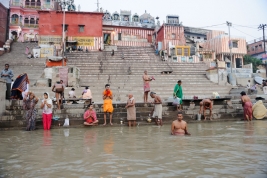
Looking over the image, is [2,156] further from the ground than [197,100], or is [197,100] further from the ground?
[197,100]

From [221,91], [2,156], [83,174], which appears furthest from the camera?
[221,91]

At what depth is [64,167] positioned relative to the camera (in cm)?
315

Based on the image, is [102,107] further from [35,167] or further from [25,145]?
[35,167]

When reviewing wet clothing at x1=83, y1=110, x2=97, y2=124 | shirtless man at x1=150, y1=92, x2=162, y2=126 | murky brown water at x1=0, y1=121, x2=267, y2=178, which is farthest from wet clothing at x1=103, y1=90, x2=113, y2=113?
murky brown water at x1=0, y1=121, x2=267, y2=178

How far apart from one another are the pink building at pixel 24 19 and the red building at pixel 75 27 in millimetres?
5030

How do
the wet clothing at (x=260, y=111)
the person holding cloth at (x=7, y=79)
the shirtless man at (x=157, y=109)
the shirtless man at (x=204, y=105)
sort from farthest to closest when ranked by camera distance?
the wet clothing at (x=260, y=111) < the shirtless man at (x=204, y=105) < the person holding cloth at (x=7, y=79) < the shirtless man at (x=157, y=109)

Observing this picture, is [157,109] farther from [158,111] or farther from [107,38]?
[107,38]

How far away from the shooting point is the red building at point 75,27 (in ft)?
90.7

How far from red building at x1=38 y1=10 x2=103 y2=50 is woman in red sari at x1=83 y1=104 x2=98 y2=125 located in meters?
20.4

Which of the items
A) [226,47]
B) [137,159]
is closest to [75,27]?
[226,47]

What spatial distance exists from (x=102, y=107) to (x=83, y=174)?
234 inches

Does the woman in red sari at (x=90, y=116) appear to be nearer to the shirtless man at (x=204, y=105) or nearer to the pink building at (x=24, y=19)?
the shirtless man at (x=204, y=105)

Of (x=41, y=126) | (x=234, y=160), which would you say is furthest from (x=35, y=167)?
(x=41, y=126)

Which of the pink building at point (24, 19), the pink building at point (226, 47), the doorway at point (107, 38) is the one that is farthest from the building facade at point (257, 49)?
the pink building at point (24, 19)
